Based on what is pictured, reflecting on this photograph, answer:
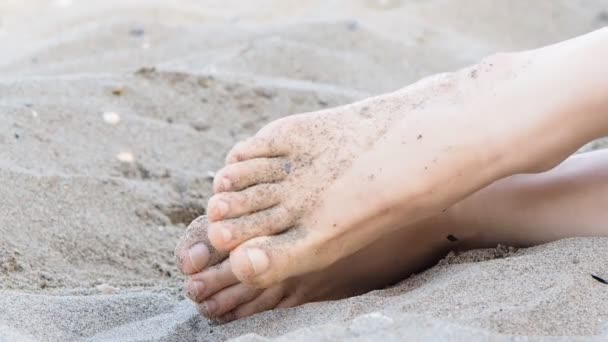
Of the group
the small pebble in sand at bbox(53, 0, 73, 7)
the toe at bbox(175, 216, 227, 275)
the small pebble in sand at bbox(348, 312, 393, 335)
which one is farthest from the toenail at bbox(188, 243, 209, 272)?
the small pebble in sand at bbox(53, 0, 73, 7)

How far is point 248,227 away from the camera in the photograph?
1.35m

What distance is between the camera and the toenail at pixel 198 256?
4.60 ft

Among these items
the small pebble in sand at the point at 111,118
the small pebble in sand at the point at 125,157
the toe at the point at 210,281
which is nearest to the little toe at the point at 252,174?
the toe at the point at 210,281

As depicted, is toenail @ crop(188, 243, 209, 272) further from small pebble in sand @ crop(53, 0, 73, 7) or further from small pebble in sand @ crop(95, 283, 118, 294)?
small pebble in sand @ crop(53, 0, 73, 7)

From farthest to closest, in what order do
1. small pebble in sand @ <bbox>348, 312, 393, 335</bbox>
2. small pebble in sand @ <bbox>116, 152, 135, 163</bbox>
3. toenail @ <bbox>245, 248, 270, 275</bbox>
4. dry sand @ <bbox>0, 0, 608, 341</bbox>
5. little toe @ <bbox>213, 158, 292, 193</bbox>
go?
small pebble in sand @ <bbox>116, 152, 135, 163</bbox>, little toe @ <bbox>213, 158, 292, 193</bbox>, toenail @ <bbox>245, 248, 270, 275</bbox>, dry sand @ <bbox>0, 0, 608, 341</bbox>, small pebble in sand @ <bbox>348, 312, 393, 335</bbox>

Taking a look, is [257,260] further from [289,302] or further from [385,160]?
[385,160]

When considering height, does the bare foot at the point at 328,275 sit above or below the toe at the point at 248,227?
below

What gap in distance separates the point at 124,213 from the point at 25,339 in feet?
2.19

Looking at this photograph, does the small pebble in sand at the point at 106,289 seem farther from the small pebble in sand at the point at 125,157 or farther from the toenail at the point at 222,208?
the small pebble in sand at the point at 125,157

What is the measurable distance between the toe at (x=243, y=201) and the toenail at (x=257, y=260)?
0.25 feet

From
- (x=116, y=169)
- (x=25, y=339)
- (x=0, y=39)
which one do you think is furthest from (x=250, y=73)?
(x=25, y=339)

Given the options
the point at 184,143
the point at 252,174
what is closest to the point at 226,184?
the point at 252,174

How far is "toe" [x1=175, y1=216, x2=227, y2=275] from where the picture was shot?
140 cm

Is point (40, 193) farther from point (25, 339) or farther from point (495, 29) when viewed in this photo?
point (495, 29)
